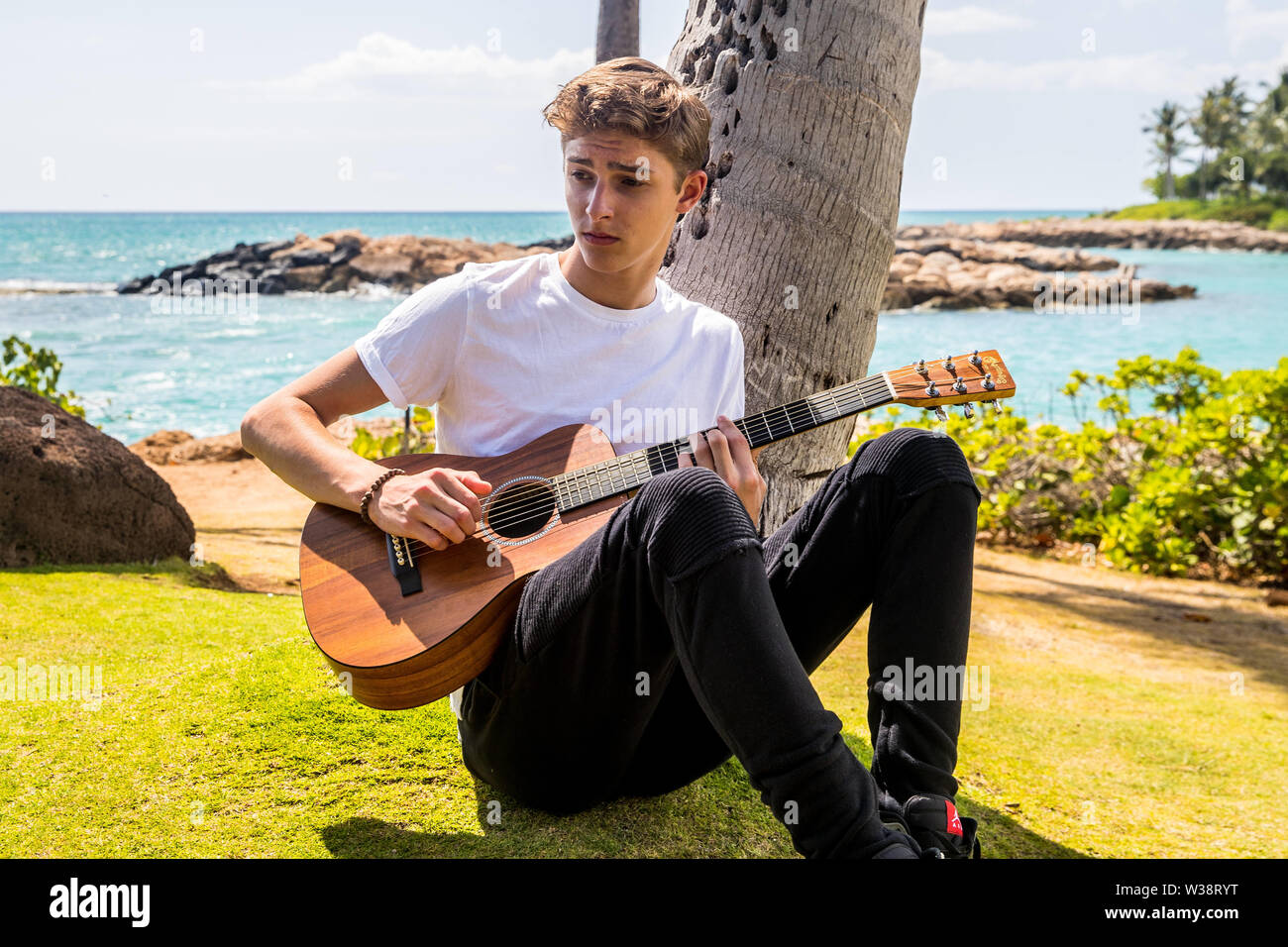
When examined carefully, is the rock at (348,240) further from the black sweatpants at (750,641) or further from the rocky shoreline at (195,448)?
the black sweatpants at (750,641)

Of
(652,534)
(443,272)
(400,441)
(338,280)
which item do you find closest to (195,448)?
(400,441)

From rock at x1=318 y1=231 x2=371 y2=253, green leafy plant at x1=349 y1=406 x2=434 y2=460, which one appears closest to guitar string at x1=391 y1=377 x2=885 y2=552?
green leafy plant at x1=349 y1=406 x2=434 y2=460

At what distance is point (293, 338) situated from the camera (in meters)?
25.8

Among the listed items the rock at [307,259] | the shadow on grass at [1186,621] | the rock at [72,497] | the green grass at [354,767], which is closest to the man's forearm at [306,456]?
the green grass at [354,767]

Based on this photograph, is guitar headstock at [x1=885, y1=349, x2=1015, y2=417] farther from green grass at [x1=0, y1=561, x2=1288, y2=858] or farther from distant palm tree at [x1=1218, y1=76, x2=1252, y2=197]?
distant palm tree at [x1=1218, y1=76, x2=1252, y2=197]

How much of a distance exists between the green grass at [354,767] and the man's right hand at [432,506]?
674 millimetres

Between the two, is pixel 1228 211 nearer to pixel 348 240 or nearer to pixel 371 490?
pixel 348 240

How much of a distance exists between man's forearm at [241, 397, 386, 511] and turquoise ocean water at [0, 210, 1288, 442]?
884cm

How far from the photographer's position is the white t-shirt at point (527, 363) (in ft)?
8.30

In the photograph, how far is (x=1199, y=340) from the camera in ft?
87.5

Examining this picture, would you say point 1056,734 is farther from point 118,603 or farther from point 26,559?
point 26,559

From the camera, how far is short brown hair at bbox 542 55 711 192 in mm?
2512
